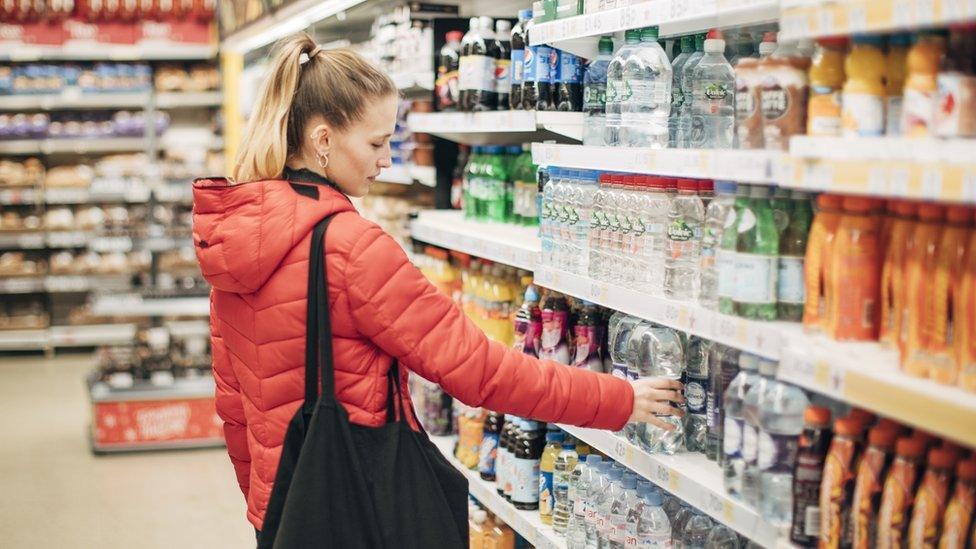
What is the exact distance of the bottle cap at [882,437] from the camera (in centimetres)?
182

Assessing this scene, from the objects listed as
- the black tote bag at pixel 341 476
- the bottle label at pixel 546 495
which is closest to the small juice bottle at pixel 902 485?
the black tote bag at pixel 341 476

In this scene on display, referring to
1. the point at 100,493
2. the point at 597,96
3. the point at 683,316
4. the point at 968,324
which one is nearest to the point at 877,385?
the point at 968,324

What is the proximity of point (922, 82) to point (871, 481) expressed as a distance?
67cm

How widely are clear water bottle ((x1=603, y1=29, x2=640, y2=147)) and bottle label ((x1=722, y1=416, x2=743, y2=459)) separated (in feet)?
3.05

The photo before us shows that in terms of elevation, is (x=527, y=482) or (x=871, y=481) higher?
(x=871, y=481)

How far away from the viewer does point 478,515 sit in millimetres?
3783

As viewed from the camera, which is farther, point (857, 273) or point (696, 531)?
point (696, 531)

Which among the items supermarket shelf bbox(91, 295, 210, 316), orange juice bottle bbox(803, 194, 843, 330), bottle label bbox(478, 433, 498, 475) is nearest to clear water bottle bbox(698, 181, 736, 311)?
orange juice bottle bbox(803, 194, 843, 330)

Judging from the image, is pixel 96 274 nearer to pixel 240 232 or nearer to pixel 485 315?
pixel 485 315

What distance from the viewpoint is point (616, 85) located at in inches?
109

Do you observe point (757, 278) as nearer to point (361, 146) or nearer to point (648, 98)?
point (648, 98)

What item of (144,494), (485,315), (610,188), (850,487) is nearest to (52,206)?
(144,494)

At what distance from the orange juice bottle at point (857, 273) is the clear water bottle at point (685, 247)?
570mm

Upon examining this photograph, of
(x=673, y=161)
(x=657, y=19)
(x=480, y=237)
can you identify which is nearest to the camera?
(x=673, y=161)
